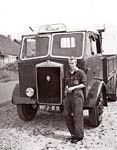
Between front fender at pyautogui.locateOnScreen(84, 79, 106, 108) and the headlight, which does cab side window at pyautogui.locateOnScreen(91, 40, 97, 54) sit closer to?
front fender at pyautogui.locateOnScreen(84, 79, 106, 108)

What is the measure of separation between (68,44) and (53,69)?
97cm

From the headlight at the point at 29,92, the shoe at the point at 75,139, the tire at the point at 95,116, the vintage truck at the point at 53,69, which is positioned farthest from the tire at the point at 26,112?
the shoe at the point at 75,139

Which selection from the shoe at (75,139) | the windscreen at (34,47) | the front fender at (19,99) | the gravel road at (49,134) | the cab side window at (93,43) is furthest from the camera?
the cab side window at (93,43)

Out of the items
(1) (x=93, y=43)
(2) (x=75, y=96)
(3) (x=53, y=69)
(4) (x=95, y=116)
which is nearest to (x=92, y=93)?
(4) (x=95, y=116)

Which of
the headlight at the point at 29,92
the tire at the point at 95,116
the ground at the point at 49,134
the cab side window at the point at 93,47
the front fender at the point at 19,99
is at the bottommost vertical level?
the ground at the point at 49,134

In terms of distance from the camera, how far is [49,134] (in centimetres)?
684

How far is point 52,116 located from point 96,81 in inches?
Answer: 75.9

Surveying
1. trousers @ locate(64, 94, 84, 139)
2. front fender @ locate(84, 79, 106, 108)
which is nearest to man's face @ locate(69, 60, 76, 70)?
trousers @ locate(64, 94, 84, 139)

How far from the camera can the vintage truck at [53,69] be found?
7195 millimetres

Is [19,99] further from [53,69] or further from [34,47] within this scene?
[34,47]

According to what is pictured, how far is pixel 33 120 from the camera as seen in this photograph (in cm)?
843

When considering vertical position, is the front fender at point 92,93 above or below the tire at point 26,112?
above

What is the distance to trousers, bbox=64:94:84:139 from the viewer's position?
20.5 feet

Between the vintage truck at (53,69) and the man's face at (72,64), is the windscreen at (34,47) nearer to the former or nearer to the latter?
the vintage truck at (53,69)
